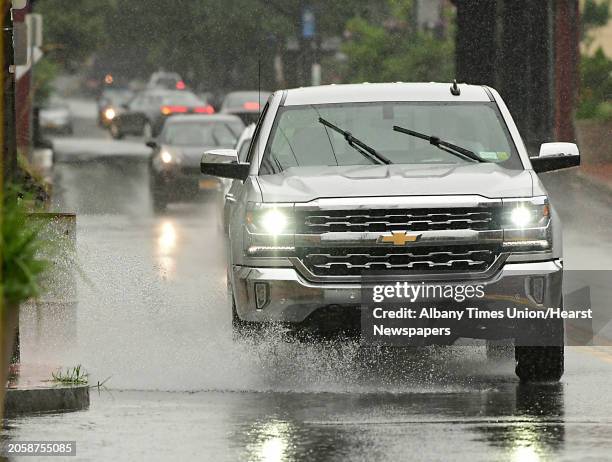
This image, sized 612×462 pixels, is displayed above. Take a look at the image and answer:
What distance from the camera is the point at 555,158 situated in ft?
39.8

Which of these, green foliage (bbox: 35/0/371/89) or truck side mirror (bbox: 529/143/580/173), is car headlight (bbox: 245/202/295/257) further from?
green foliage (bbox: 35/0/371/89)

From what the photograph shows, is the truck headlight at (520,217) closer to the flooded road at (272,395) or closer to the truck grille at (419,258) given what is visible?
the truck grille at (419,258)

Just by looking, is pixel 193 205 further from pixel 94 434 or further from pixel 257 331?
pixel 94 434

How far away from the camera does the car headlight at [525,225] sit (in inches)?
429

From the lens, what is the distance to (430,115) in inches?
491

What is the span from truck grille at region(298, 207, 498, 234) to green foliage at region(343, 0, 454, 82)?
4127 centimetres

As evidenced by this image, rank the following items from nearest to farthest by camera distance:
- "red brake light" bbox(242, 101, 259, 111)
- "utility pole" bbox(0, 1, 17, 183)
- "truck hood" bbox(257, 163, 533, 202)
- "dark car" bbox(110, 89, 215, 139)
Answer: "truck hood" bbox(257, 163, 533, 202)
"utility pole" bbox(0, 1, 17, 183)
"red brake light" bbox(242, 101, 259, 111)
"dark car" bbox(110, 89, 215, 139)

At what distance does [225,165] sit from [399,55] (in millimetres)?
43958

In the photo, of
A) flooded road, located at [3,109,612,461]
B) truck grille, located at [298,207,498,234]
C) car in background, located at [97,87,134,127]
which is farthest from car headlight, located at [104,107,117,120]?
truck grille, located at [298,207,498,234]

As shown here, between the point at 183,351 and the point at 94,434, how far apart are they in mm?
3388

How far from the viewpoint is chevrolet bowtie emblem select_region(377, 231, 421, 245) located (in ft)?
35.5

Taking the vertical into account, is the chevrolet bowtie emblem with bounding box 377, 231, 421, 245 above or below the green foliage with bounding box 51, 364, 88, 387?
above

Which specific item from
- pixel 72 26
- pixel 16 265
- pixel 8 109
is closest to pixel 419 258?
pixel 8 109

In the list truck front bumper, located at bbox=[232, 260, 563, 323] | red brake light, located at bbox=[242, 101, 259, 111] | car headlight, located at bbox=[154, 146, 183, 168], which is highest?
red brake light, located at bbox=[242, 101, 259, 111]
